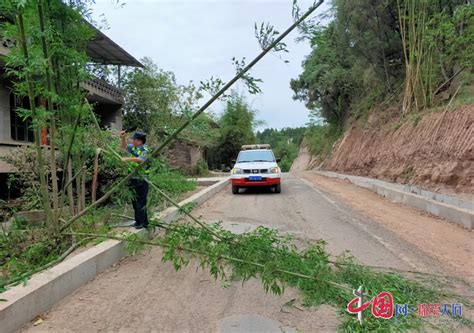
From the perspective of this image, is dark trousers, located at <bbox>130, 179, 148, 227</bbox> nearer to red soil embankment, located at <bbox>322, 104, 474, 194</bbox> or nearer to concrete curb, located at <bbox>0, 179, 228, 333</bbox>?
concrete curb, located at <bbox>0, 179, 228, 333</bbox>

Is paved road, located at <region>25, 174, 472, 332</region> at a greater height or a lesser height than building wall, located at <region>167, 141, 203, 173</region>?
lesser

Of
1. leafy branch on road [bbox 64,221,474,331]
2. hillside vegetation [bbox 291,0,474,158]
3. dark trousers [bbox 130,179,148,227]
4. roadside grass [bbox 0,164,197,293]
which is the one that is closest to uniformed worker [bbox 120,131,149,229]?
dark trousers [bbox 130,179,148,227]

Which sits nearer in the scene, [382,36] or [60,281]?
[60,281]

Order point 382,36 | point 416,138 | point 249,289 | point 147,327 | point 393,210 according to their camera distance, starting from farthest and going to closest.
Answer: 1. point 382,36
2. point 416,138
3. point 393,210
4. point 249,289
5. point 147,327

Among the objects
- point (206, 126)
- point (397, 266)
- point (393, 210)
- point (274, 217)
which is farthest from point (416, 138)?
point (206, 126)

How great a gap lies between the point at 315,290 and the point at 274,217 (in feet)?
15.7

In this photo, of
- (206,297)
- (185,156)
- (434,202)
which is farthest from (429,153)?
(185,156)

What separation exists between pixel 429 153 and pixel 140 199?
31.5ft

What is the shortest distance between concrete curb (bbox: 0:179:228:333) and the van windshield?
9059 millimetres

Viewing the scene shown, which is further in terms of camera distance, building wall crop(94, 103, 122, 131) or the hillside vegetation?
building wall crop(94, 103, 122, 131)

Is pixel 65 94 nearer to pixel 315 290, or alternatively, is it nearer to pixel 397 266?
pixel 315 290

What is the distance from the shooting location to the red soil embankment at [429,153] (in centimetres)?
916

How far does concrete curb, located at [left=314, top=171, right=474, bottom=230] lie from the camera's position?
7148 mm

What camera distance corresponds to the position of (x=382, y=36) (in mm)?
17672
